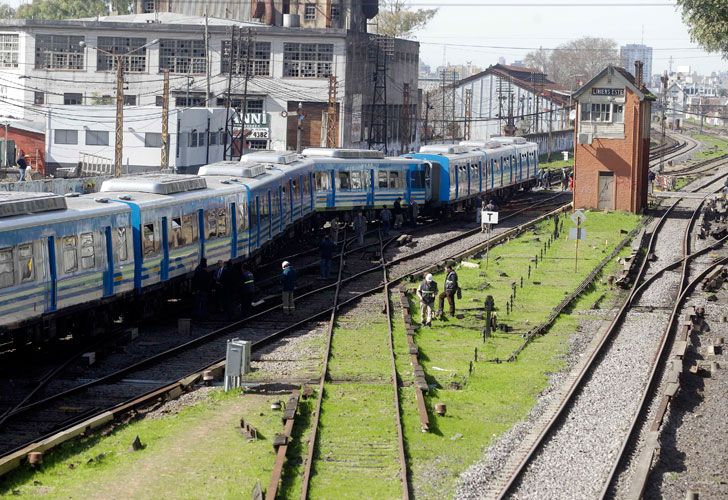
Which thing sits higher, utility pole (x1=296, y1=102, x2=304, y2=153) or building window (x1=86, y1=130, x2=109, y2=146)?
utility pole (x1=296, y1=102, x2=304, y2=153)

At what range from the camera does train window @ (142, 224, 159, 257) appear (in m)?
25.3

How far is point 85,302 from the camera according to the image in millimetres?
22828

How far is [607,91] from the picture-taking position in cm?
5638

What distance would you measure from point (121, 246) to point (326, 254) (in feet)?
33.2

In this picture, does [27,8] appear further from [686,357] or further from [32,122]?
[686,357]

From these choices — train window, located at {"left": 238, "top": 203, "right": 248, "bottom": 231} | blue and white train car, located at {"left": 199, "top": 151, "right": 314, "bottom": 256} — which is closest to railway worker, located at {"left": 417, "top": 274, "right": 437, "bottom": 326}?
blue and white train car, located at {"left": 199, "top": 151, "right": 314, "bottom": 256}

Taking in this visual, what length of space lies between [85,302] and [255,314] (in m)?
5.85

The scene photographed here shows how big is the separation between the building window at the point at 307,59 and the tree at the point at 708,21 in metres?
32.0

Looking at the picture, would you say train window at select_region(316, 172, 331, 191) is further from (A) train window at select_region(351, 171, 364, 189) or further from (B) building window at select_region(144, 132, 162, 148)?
(B) building window at select_region(144, 132, 162, 148)

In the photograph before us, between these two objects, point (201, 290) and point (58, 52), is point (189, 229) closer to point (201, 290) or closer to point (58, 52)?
point (201, 290)

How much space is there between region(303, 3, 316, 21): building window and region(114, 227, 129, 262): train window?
207ft

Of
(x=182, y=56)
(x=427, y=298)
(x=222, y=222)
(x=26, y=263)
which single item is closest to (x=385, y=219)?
(x=222, y=222)

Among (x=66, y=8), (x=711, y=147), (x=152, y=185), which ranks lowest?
(x=152, y=185)

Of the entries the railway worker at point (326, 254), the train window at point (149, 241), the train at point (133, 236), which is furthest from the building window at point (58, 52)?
the train window at point (149, 241)
